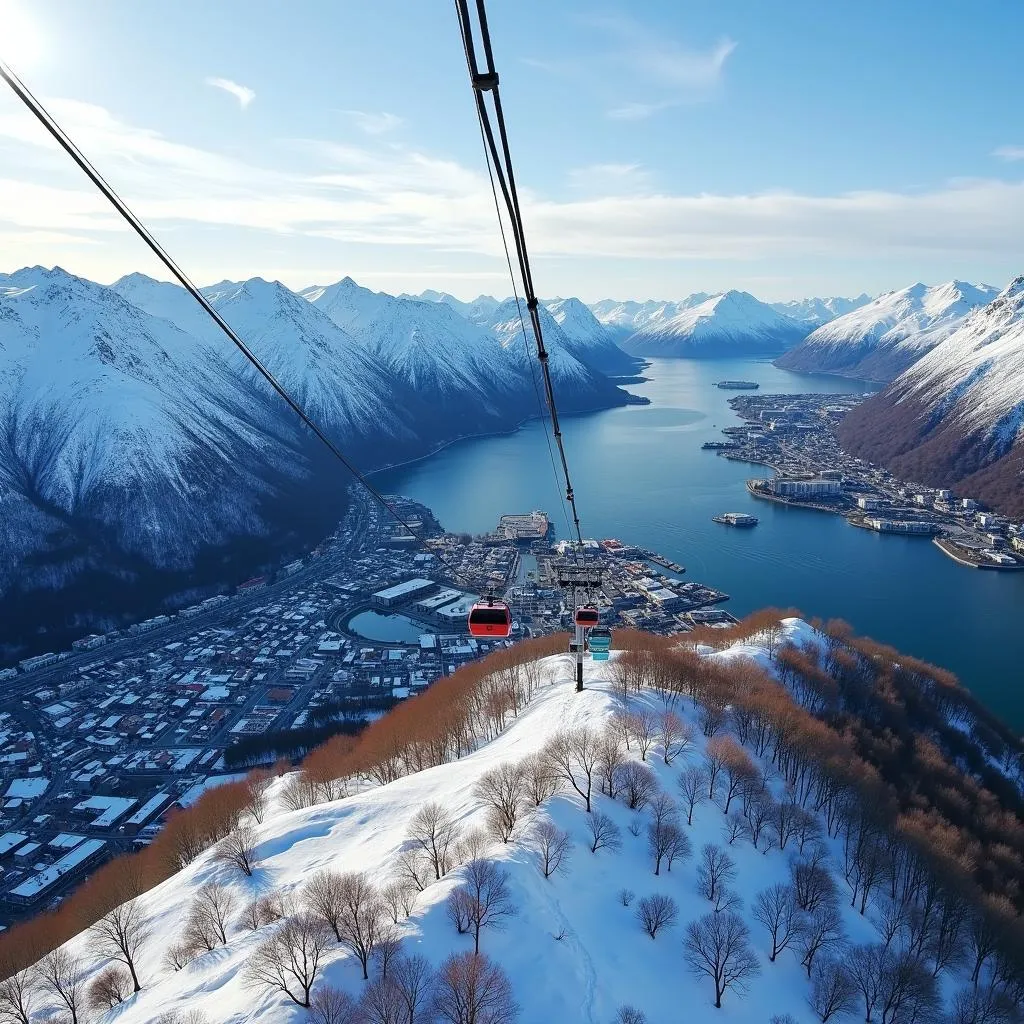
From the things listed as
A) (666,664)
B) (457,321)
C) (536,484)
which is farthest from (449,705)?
(457,321)

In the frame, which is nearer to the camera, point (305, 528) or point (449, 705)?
point (449, 705)

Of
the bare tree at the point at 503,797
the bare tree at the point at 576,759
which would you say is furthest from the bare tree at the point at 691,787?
the bare tree at the point at 503,797

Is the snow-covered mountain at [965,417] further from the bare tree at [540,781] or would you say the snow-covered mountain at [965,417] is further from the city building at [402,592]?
the bare tree at [540,781]

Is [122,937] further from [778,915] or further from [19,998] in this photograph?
[778,915]

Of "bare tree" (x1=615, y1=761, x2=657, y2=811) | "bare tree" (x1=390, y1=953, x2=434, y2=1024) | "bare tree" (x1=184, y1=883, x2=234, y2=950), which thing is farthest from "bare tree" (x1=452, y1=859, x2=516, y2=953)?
"bare tree" (x1=184, y1=883, x2=234, y2=950)

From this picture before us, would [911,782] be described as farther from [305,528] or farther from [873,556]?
[305,528]

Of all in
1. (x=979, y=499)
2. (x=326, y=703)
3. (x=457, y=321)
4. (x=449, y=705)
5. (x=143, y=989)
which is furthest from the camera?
(x=457, y=321)

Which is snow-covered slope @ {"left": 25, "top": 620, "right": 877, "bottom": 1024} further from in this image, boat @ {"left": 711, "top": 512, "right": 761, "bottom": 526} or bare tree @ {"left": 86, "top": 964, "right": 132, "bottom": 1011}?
boat @ {"left": 711, "top": 512, "right": 761, "bottom": 526}
